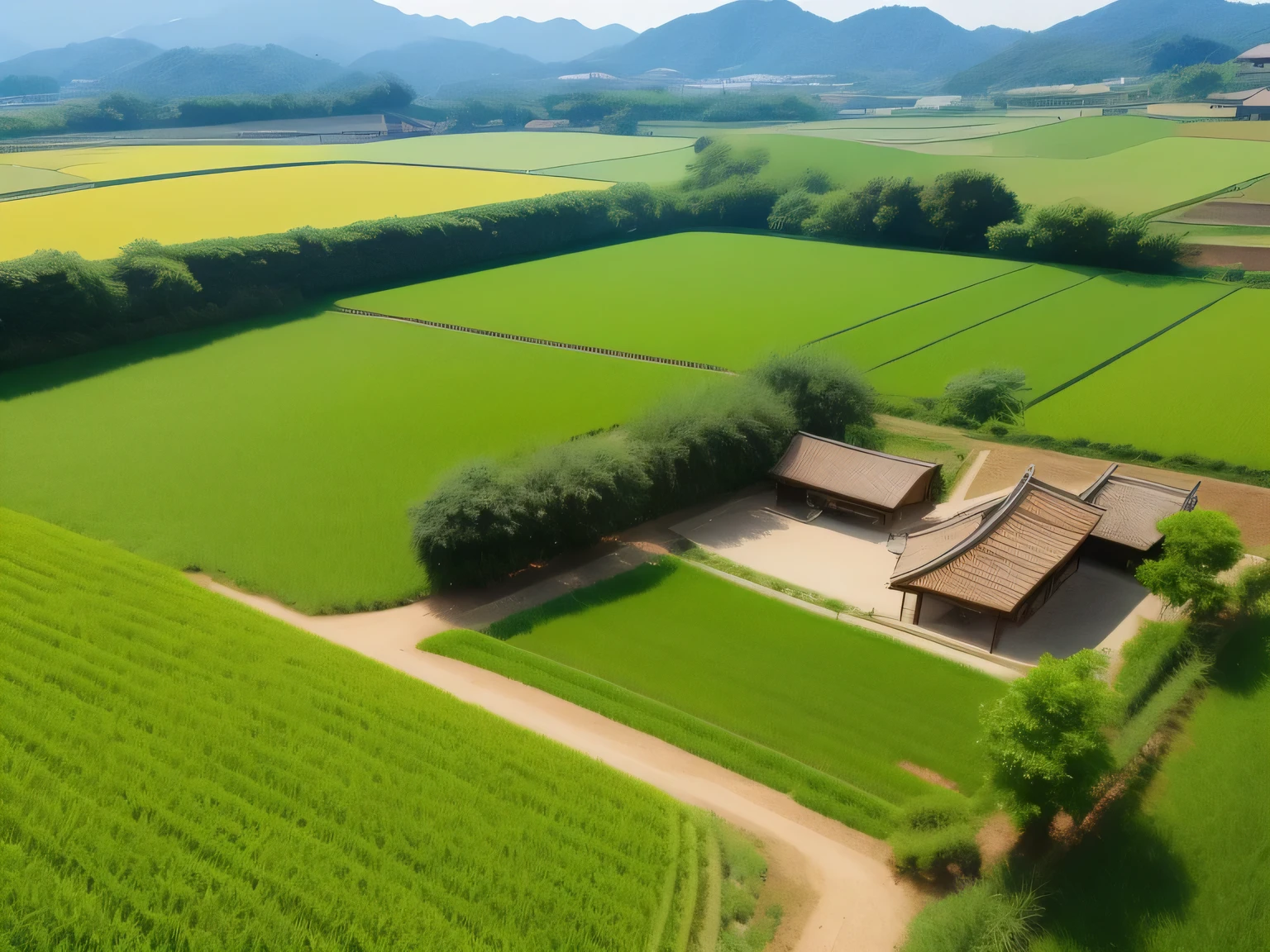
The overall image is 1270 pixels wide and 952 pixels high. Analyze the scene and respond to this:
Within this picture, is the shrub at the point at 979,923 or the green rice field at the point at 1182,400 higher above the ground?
the shrub at the point at 979,923

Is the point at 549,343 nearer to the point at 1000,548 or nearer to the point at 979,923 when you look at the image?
the point at 1000,548

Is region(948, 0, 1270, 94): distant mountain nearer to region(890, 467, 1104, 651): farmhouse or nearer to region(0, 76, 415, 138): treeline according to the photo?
region(0, 76, 415, 138): treeline

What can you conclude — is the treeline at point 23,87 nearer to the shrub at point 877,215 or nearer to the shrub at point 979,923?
the shrub at point 877,215

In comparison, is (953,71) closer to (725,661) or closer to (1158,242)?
(1158,242)

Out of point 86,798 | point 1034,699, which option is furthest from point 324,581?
point 1034,699

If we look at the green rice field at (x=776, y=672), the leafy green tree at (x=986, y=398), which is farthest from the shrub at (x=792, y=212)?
the green rice field at (x=776, y=672)

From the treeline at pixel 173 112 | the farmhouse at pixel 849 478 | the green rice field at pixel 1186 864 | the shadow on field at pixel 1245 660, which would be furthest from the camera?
the treeline at pixel 173 112

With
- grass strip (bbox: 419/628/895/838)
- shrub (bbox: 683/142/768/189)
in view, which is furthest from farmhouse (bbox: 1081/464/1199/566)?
shrub (bbox: 683/142/768/189)
